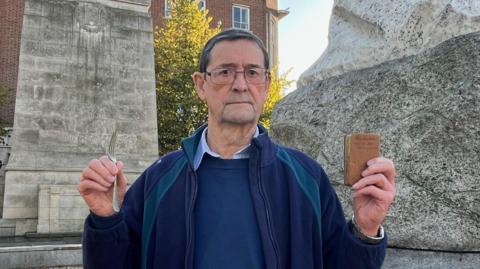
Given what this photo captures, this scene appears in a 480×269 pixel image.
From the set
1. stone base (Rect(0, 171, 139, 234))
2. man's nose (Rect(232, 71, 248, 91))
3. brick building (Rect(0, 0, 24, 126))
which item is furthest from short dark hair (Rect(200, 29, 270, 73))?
brick building (Rect(0, 0, 24, 126))

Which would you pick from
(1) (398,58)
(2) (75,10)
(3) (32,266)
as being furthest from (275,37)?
(1) (398,58)

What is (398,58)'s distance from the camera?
317 cm

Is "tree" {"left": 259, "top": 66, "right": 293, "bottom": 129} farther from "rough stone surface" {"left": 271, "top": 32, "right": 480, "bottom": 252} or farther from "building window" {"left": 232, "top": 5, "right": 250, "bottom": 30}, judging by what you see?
"rough stone surface" {"left": 271, "top": 32, "right": 480, "bottom": 252}

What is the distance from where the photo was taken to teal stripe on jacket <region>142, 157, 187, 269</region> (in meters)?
2.00

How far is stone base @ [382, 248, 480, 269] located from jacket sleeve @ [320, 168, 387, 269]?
34.6 inches

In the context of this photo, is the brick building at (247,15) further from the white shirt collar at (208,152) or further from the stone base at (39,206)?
the white shirt collar at (208,152)

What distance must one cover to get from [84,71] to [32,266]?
23.2ft

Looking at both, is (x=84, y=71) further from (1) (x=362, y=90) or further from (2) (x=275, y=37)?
(2) (x=275, y=37)

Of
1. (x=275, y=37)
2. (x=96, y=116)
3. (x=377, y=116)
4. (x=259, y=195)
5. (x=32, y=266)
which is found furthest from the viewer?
(x=275, y=37)

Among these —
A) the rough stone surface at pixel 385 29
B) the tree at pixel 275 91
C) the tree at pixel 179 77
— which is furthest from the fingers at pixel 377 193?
the tree at pixel 275 91

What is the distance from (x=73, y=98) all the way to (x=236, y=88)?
39.4ft

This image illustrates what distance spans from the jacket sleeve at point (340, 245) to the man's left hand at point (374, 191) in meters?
0.08

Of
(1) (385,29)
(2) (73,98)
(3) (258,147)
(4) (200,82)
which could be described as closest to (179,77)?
(2) (73,98)

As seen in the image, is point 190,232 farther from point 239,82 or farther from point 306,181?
point 239,82
